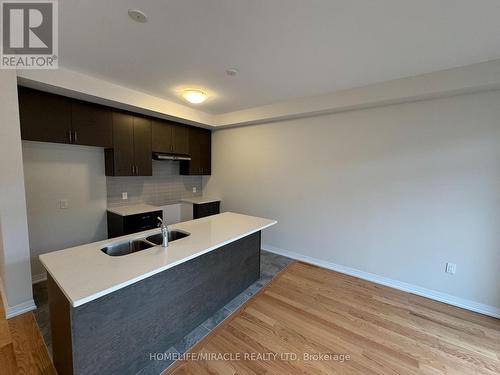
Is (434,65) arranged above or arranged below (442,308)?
above

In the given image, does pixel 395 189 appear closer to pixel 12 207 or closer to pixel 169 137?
pixel 169 137

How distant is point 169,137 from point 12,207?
7.46 feet

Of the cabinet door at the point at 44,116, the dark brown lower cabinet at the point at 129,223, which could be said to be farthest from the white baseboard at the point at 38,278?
the cabinet door at the point at 44,116

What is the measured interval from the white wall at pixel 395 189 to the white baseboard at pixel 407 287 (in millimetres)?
64

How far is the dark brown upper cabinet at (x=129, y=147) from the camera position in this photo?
3191mm

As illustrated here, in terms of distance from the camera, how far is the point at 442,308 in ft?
8.03

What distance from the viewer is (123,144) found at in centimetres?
326

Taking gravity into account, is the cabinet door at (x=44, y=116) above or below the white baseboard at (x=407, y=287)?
above

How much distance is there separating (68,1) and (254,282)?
3161 millimetres

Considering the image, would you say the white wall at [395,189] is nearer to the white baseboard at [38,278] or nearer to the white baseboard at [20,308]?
the white baseboard at [20,308]

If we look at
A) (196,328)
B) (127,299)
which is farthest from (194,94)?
(196,328)

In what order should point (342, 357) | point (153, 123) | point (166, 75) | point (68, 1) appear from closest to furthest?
1. point (68, 1)
2. point (342, 357)
3. point (166, 75)
4. point (153, 123)

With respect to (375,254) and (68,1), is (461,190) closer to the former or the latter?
(375,254)

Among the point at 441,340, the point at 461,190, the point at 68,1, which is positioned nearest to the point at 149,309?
the point at 68,1
